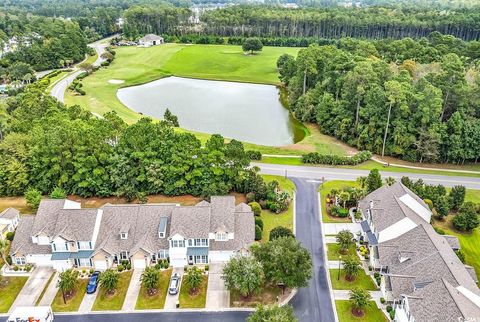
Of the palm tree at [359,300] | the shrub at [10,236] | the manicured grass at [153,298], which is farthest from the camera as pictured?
the shrub at [10,236]

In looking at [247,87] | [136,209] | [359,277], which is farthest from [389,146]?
[247,87]

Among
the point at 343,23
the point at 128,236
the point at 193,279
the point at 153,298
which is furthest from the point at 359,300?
the point at 343,23

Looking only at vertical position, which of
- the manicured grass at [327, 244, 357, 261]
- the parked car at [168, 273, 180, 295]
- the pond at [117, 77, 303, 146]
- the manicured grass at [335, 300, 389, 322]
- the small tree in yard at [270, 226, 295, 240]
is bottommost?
A: the pond at [117, 77, 303, 146]

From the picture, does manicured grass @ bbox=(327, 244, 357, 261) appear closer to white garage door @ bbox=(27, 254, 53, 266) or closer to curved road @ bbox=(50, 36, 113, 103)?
white garage door @ bbox=(27, 254, 53, 266)

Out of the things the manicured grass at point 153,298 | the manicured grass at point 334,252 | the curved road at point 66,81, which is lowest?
the curved road at point 66,81

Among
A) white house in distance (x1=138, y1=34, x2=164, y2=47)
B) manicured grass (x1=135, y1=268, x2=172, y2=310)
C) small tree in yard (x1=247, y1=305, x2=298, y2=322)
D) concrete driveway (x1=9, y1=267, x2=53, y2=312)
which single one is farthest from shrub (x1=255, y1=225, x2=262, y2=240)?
white house in distance (x1=138, y1=34, x2=164, y2=47)

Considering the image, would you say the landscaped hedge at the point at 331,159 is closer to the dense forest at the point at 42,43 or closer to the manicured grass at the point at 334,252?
the manicured grass at the point at 334,252

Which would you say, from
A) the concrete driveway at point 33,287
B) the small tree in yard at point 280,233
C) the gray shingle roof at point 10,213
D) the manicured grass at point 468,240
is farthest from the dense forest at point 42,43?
the manicured grass at point 468,240
